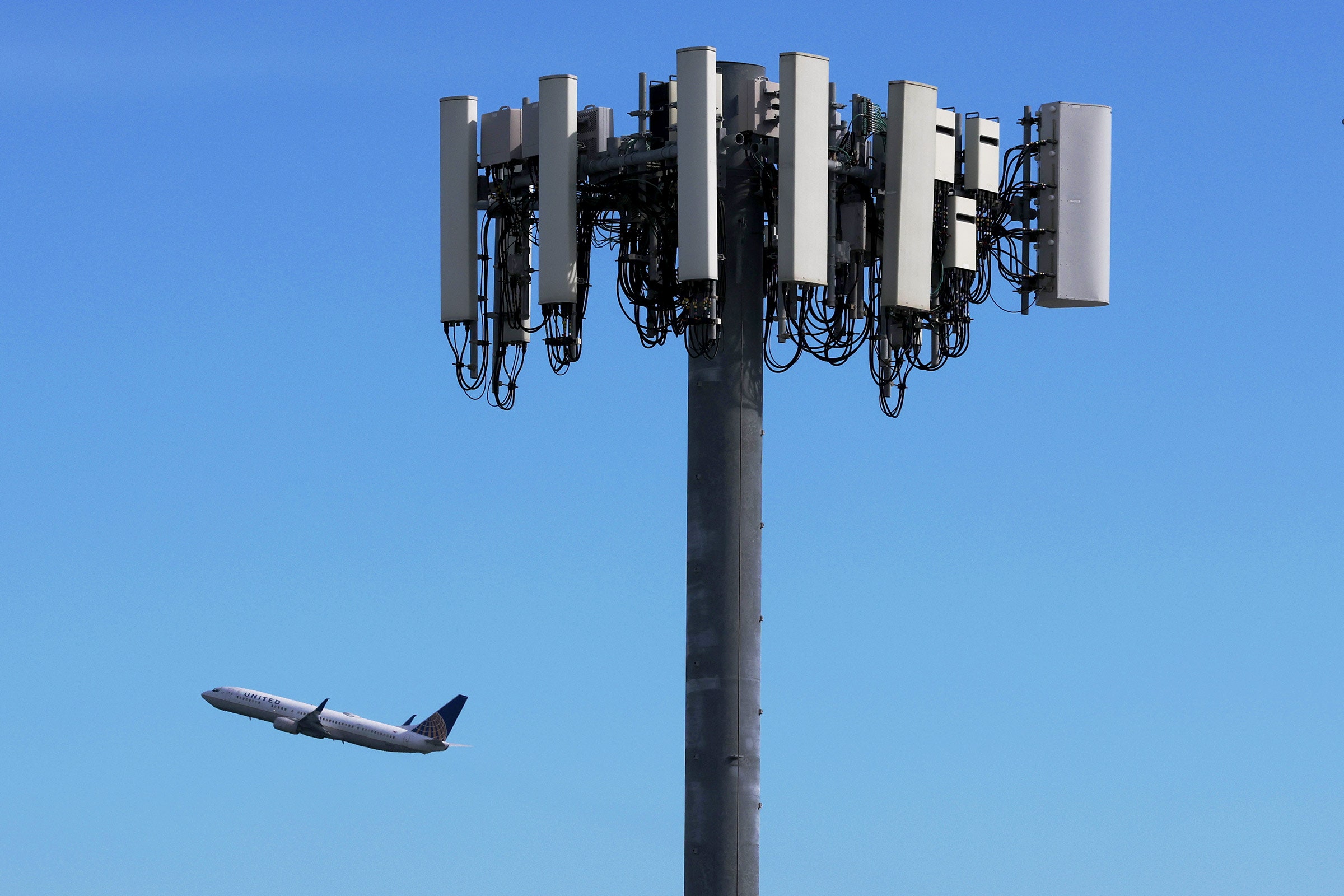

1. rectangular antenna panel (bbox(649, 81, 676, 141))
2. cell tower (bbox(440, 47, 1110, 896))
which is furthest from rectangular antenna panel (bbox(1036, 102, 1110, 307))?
rectangular antenna panel (bbox(649, 81, 676, 141))

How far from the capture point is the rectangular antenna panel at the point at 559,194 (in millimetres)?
45031

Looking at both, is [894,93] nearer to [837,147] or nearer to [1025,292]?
[837,147]

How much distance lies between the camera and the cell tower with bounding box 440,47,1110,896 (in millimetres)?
43469

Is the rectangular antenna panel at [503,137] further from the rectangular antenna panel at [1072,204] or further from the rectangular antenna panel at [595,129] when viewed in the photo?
the rectangular antenna panel at [1072,204]

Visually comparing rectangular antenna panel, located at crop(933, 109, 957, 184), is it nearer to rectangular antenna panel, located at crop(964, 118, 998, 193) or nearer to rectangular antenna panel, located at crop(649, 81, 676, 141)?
rectangular antenna panel, located at crop(964, 118, 998, 193)

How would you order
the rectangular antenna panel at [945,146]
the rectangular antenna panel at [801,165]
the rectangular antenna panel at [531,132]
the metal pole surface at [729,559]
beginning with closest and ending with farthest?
the rectangular antenna panel at [801,165], the metal pole surface at [729,559], the rectangular antenna panel at [945,146], the rectangular antenna panel at [531,132]

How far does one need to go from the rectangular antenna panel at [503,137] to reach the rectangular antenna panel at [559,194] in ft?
5.12

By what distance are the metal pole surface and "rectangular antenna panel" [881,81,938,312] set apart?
9.25 ft

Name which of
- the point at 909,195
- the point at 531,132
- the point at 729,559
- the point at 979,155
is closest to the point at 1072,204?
the point at 979,155

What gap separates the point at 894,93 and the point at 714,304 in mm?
6206

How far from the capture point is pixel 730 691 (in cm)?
4419

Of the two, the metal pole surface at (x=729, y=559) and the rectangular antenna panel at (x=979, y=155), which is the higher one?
the rectangular antenna panel at (x=979, y=155)

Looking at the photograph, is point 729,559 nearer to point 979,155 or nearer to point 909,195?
point 909,195

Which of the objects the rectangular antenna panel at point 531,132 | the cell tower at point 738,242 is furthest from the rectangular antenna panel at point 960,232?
the rectangular antenna panel at point 531,132
